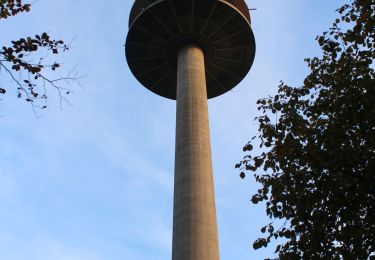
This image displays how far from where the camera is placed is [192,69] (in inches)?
1021

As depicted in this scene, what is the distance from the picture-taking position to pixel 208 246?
61.7 ft

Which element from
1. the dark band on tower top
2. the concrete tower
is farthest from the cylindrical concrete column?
the dark band on tower top

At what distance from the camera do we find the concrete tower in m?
19.5

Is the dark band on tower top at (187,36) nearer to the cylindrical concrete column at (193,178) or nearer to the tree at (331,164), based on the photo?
the cylindrical concrete column at (193,178)

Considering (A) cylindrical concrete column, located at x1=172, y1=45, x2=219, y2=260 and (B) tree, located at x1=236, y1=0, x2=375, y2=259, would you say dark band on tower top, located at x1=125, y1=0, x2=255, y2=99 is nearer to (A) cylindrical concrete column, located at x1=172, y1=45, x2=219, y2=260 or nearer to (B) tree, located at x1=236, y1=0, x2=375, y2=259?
(A) cylindrical concrete column, located at x1=172, y1=45, x2=219, y2=260

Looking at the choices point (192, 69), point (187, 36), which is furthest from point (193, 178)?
point (187, 36)

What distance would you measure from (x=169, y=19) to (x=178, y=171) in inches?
447

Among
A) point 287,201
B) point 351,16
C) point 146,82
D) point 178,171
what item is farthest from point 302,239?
point 146,82

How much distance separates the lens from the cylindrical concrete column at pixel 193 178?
61.8ft

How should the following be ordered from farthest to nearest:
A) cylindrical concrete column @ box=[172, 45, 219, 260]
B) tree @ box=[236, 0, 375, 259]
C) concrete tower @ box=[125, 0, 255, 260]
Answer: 1. concrete tower @ box=[125, 0, 255, 260]
2. cylindrical concrete column @ box=[172, 45, 219, 260]
3. tree @ box=[236, 0, 375, 259]

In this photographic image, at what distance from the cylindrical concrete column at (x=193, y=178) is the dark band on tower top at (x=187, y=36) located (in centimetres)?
393

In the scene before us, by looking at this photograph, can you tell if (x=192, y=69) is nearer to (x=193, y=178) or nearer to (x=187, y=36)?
(x=187, y=36)

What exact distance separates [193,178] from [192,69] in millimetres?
7797

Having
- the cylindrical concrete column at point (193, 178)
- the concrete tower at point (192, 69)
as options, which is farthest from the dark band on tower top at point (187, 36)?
the cylindrical concrete column at point (193, 178)
